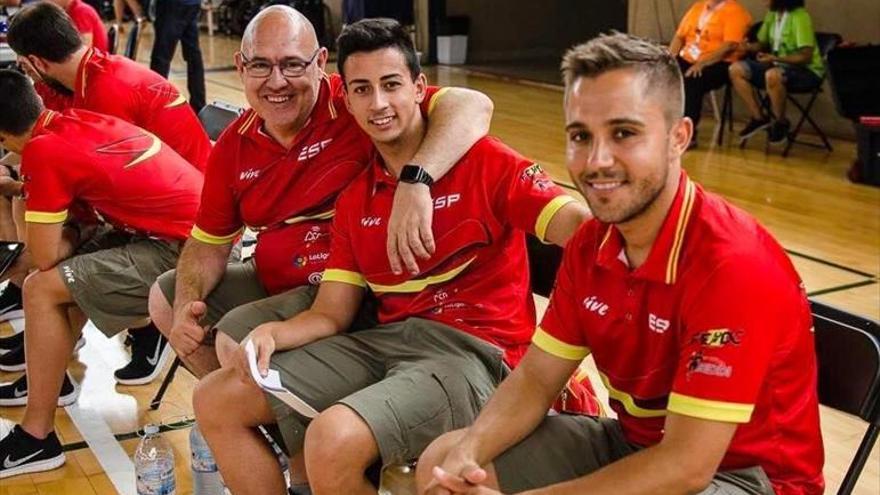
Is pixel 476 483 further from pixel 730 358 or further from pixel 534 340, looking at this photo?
pixel 730 358

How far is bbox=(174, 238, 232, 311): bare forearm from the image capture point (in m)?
2.97

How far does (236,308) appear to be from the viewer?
2.79m

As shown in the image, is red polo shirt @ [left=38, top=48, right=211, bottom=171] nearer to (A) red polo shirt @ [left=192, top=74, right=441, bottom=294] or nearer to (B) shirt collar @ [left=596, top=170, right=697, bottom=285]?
(A) red polo shirt @ [left=192, top=74, right=441, bottom=294]

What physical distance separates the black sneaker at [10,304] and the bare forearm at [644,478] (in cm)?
341

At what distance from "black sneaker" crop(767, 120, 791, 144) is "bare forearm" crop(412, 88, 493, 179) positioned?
224 inches

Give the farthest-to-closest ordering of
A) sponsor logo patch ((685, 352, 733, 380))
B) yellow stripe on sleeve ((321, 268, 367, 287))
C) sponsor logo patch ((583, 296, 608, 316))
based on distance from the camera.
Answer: yellow stripe on sleeve ((321, 268, 367, 287)) → sponsor logo patch ((583, 296, 608, 316)) → sponsor logo patch ((685, 352, 733, 380))

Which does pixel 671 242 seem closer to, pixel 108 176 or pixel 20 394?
pixel 108 176

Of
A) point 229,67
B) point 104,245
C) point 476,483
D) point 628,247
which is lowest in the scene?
point 229,67

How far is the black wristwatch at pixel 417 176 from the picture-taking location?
7.96ft

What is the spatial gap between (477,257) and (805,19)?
595 centimetres

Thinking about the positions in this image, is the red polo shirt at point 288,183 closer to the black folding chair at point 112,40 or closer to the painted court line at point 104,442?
the painted court line at point 104,442

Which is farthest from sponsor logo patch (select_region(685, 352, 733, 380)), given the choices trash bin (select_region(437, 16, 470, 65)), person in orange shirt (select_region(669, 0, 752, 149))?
trash bin (select_region(437, 16, 470, 65))

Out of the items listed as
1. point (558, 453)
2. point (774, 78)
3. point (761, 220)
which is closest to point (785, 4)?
point (774, 78)

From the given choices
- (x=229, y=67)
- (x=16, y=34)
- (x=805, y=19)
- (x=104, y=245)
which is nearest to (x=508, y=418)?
(x=104, y=245)
